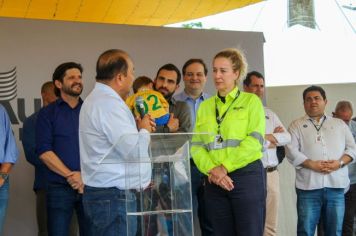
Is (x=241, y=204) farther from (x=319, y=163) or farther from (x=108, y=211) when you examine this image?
(x=319, y=163)

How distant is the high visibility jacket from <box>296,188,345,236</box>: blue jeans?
197 cm

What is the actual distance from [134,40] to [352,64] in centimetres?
321

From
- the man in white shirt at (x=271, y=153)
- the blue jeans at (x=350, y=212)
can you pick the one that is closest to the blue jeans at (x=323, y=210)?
the man in white shirt at (x=271, y=153)

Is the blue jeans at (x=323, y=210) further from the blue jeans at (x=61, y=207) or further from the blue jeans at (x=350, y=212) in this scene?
the blue jeans at (x=61, y=207)

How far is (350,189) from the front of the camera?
6.18m

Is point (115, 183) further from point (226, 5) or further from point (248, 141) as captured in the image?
point (226, 5)

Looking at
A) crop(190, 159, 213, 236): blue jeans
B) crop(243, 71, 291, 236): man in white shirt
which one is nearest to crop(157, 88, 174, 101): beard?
crop(190, 159, 213, 236): blue jeans

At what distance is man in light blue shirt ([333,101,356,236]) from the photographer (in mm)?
5992

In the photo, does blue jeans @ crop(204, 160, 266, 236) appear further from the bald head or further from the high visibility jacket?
the bald head

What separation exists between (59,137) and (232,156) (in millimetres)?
1323

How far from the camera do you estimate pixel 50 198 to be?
383 centimetres

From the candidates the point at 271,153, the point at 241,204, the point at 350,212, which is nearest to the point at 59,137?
the point at 241,204

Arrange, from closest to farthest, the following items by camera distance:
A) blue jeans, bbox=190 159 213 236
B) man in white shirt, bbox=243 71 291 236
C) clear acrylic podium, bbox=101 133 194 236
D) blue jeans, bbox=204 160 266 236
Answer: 1. clear acrylic podium, bbox=101 133 194 236
2. blue jeans, bbox=204 160 266 236
3. blue jeans, bbox=190 159 213 236
4. man in white shirt, bbox=243 71 291 236

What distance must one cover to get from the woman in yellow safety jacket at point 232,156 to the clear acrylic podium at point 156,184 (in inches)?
13.7
